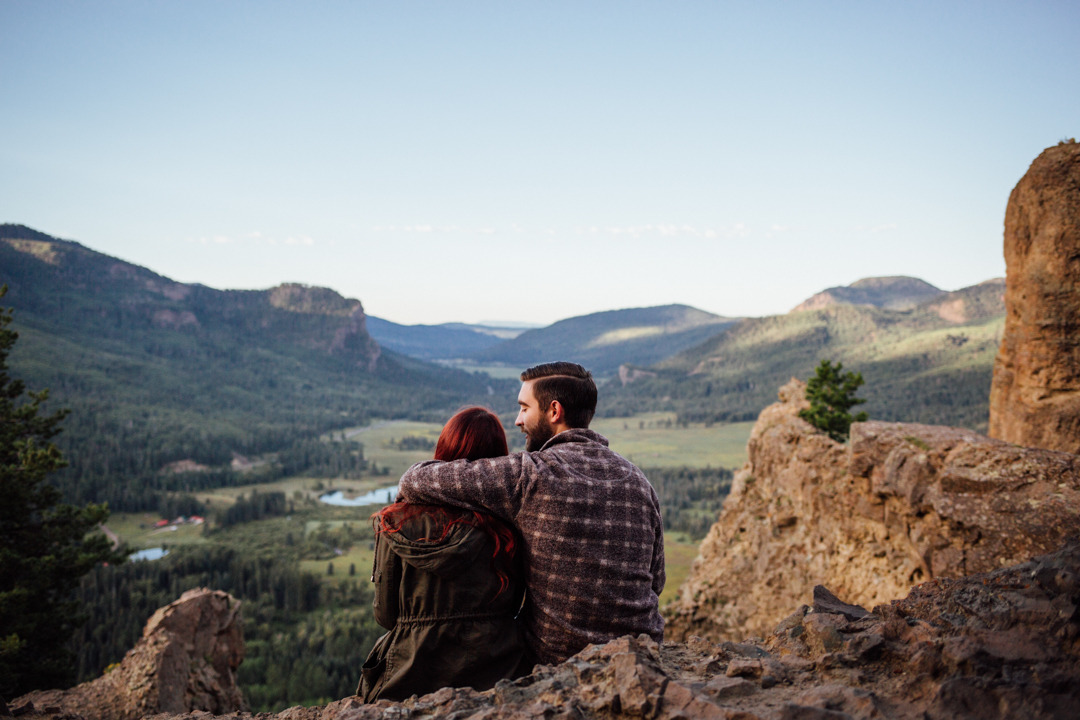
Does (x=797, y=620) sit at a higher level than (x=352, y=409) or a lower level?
higher

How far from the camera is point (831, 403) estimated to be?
1862 cm

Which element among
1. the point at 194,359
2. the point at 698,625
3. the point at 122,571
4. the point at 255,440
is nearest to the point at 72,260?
the point at 194,359

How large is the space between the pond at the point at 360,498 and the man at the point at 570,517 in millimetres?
86069

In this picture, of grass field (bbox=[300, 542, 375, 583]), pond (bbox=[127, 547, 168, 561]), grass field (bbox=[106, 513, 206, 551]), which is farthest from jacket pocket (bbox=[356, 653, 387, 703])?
grass field (bbox=[106, 513, 206, 551])

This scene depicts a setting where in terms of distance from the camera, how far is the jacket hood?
11.2 ft

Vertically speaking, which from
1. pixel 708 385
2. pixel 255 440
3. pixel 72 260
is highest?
pixel 72 260

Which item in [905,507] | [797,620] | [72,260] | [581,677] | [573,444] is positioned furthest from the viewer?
[72,260]

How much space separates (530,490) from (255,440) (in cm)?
13484

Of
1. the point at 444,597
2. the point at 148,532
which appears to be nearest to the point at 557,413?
the point at 444,597

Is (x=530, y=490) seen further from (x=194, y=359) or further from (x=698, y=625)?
(x=194, y=359)

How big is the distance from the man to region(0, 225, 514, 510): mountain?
84597 millimetres

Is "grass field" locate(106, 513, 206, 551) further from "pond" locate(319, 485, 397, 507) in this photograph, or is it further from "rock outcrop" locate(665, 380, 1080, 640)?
"rock outcrop" locate(665, 380, 1080, 640)

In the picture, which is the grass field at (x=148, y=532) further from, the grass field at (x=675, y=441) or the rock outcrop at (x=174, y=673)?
the rock outcrop at (x=174, y=673)

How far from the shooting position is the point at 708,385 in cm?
14300
